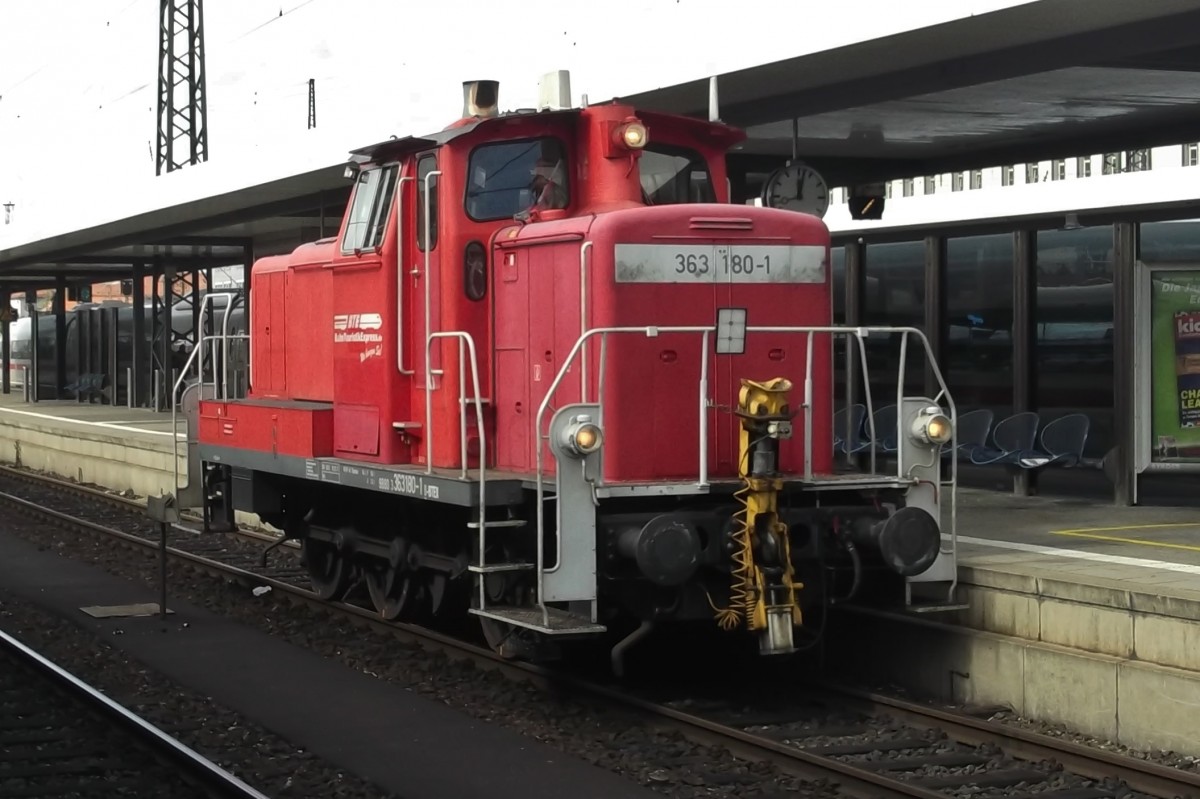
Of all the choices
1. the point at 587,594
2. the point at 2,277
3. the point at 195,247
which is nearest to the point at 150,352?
the point at 195,247

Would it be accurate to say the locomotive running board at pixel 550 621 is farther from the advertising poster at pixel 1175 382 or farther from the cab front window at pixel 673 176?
the advertising poster at pixel 1175 382

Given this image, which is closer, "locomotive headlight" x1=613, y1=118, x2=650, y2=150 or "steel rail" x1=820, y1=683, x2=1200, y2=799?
"steel rail" x1=820, y1=683, x2=1200, y2=799

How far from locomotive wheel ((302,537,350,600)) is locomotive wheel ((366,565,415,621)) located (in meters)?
0.43

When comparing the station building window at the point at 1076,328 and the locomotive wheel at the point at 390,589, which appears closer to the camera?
the locomotive wheel at the point at 390,589

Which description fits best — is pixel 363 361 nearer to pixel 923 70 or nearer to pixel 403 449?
pixel 403 449

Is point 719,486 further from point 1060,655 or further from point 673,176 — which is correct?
point 673,176

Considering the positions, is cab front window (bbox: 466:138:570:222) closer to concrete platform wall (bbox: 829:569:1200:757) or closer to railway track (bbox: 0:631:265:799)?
concrete platform wall (bbox: 829:569:1200:757)

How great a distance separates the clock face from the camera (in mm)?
12789

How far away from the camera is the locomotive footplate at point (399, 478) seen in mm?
8109

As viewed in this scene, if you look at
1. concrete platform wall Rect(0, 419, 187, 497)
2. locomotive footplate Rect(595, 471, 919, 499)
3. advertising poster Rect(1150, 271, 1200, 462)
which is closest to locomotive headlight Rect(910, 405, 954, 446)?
locomotive footplate Rect(595, 471, 919, 499)

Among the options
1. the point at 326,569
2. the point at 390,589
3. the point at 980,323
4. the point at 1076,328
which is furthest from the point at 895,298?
Result: the point at 390,589

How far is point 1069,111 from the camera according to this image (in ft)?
41.0

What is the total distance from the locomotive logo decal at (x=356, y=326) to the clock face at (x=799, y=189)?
4.24 meters

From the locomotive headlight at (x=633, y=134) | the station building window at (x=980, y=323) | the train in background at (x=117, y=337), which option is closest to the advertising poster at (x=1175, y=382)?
the station building window at (x=980, y=323)
